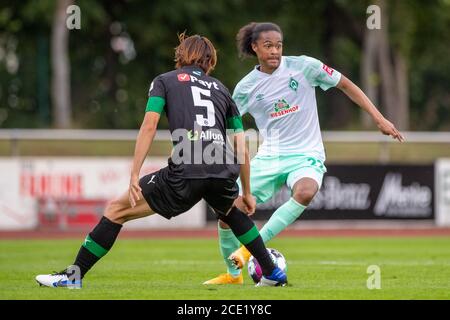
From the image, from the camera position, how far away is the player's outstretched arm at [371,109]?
9.60 m

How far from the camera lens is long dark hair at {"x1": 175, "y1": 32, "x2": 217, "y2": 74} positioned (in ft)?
28.8

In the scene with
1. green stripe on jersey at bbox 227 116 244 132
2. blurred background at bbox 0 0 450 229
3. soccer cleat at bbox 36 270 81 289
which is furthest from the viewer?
blurred background at bbox 0 0 450 229

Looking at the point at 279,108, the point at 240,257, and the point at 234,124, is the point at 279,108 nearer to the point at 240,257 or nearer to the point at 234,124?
the point at 234,124

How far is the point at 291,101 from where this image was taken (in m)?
10.2

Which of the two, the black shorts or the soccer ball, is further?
the soccer ball

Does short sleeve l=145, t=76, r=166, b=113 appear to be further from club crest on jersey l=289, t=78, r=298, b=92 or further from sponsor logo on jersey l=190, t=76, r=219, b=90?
club crest on jersey l=289, t=78, r=298, b=92

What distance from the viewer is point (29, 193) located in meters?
21.7

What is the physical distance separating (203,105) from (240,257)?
1511 millimetres

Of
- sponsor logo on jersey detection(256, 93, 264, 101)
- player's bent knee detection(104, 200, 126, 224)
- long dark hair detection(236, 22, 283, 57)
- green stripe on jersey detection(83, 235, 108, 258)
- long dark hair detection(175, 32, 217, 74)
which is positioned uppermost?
long dark hair detection(236, 22, 283, 57)

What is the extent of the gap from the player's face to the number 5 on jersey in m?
1.49

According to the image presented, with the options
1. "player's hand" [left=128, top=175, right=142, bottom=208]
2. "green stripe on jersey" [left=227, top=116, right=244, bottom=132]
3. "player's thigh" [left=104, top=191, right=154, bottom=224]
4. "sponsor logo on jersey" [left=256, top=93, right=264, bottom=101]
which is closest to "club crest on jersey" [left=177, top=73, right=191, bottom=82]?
"green stripe on jersey" [left=227, top=116, right=244, bottom=132]

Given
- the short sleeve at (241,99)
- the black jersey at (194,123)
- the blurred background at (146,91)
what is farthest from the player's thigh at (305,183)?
the blurred background at (146,91)

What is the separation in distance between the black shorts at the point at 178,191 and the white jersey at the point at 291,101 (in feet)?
5.26
